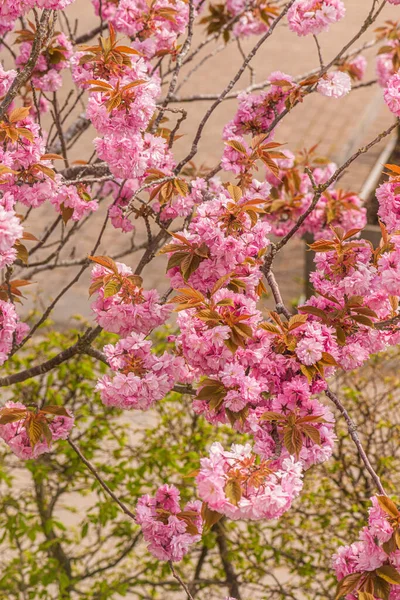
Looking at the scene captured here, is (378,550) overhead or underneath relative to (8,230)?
underneath

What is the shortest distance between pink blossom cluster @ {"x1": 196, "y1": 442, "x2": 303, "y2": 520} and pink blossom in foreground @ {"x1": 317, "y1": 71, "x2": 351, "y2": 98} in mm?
1538

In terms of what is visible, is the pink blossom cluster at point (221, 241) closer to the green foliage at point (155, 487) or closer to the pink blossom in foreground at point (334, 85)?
the pink blossom in foreground at point (334, 85)

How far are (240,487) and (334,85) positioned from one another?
65.9 inches

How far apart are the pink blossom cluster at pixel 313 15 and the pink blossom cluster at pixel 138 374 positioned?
149 cm

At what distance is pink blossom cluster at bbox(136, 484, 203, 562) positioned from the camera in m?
2.38

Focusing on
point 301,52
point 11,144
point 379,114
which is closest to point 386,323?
point 11,144

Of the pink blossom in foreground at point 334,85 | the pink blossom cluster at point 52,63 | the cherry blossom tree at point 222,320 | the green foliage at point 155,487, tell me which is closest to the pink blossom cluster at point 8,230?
the cherry blossom tree at point 222,320

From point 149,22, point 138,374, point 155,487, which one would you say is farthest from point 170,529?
point 149,22

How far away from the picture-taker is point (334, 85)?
2.92 meters

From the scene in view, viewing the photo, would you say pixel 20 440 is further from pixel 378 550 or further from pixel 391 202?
pixel 391 202

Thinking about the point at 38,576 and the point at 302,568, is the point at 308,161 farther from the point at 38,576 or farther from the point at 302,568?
the point at 38,576

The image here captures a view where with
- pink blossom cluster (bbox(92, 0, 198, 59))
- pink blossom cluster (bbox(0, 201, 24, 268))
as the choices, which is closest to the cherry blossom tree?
pink blossom cluster (bbox(0, 201, 24, 268))

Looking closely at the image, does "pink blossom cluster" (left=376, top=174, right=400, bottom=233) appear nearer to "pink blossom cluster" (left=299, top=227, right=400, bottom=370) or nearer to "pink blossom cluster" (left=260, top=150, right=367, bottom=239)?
"pink blossom cluster" (left=299, top=227, right=400, bottom=370)

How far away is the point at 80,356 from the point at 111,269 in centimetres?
212
